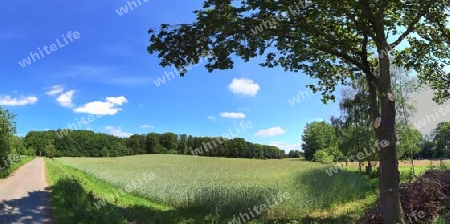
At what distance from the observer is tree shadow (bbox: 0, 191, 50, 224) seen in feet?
40.2

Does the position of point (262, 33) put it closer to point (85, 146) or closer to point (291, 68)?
point (291, 68)

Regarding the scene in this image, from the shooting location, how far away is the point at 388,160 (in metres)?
12.9

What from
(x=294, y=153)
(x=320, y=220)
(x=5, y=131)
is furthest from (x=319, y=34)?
(x=294, y=153)

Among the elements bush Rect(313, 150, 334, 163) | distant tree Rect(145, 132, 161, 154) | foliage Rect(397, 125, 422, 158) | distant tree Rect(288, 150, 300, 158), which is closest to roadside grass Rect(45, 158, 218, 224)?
foliage Rect(397, 125, 422, 158)

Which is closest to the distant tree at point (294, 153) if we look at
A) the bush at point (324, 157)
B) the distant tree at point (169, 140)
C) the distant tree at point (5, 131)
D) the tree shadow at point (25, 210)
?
the distant tree at point (169, 140)

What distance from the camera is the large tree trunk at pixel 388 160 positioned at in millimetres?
12703

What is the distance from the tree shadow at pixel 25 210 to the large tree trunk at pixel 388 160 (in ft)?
36.3

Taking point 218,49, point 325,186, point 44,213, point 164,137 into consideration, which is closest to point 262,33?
point 218,49

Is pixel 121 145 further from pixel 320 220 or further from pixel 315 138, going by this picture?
pixel 320 220

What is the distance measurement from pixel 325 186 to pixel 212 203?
9.12 metres

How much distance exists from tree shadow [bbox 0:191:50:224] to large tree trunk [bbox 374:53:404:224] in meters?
11.0

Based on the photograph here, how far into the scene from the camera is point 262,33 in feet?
45.3

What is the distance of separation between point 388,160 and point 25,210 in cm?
1292

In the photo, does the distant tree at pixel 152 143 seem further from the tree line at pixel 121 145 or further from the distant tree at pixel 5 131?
the distant tree at pixel 5 131
